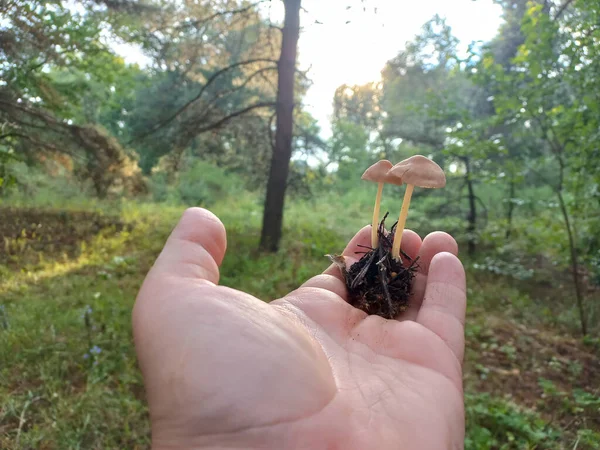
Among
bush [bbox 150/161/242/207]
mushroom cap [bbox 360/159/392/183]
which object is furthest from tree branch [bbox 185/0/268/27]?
bush [bbox 150/161/242/207]

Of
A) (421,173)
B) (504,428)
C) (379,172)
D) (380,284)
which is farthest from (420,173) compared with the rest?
(504,428)

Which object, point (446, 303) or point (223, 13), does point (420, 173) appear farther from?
point (223, 13)

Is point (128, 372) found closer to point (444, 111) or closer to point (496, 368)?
point (496, 368)

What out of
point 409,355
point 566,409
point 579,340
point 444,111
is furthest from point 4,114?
point 579,340

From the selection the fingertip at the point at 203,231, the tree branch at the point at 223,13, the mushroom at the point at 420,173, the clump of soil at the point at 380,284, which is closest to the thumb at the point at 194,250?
the fingertip at the point at 203,231

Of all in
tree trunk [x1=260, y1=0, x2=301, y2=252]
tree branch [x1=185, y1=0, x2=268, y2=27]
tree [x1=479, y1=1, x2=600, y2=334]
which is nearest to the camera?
tree [x1=479, y1=1, x2=600, y2=334]

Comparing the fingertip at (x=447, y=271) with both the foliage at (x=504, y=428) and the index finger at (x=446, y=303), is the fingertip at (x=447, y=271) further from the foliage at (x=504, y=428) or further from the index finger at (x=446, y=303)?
the foliage at (x=504, y=428)

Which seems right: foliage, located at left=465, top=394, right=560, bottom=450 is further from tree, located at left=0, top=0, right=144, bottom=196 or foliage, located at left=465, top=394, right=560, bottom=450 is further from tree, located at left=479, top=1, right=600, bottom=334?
tree, located at left=0, top=0, right=144, bottom=196
